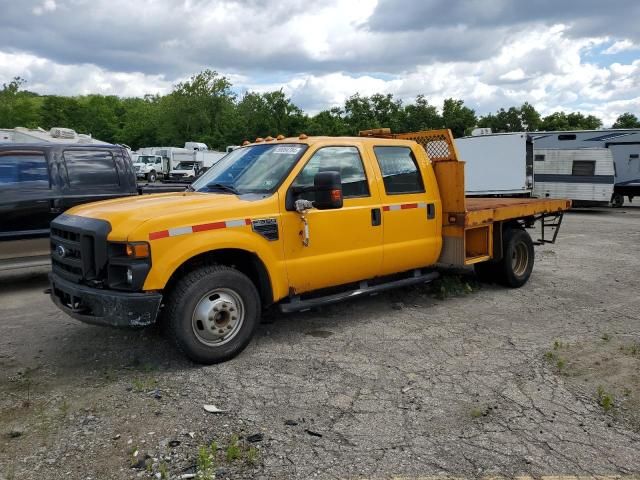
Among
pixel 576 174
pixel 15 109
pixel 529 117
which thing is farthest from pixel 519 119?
pixel 15 109

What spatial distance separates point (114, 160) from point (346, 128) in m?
38.8

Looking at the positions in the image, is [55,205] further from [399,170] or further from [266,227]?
[399,170]

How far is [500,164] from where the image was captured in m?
19.3

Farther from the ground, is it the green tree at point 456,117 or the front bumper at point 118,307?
the green tree at point 456,117

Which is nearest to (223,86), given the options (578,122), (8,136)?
(578,122)

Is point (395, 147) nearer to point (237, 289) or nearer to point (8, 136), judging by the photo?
point (237, 289)


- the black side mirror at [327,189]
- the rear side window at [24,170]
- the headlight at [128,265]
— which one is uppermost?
the rear side window at [24,170]

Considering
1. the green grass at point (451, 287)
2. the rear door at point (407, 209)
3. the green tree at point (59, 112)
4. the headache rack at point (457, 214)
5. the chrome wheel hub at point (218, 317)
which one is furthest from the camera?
the green tree at point (59, 112)

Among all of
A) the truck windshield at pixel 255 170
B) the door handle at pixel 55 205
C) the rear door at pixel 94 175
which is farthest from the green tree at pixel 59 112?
the truck windshield at pixel 255 170

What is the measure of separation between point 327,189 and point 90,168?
4.71m

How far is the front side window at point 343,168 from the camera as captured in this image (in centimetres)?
518

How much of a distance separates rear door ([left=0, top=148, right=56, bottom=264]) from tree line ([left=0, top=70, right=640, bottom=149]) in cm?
3710

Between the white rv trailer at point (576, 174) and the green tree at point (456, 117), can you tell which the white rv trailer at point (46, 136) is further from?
the green tree at point (456, 117)

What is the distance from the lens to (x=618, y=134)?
2020cm
